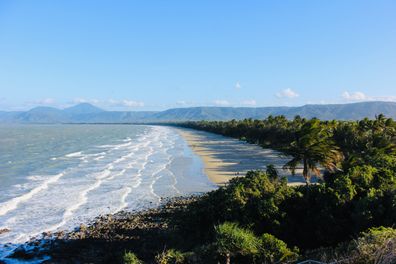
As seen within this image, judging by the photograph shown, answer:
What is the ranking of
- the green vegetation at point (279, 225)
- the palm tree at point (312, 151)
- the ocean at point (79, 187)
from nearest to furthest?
the green vegetation at point (279, 225)
the ocean at point (79, 187)
the palm tree at point (312, 151)

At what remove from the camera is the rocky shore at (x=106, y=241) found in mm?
17159

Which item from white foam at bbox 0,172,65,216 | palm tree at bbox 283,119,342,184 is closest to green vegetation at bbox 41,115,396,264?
palm tree at bbox 283,119,342,184

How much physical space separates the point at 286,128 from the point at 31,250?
161 ft

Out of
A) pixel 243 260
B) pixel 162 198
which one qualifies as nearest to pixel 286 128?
pixel 162 198

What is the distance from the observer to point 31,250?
18.2 metres

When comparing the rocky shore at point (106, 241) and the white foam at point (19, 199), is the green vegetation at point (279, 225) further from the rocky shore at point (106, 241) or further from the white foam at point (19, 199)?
the white foam at point (19, 199)

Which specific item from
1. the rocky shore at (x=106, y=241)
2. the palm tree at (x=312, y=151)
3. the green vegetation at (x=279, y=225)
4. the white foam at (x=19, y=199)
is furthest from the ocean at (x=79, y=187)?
the palm tree at (x=312, y=151)

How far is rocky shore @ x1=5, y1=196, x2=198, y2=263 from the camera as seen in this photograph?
17159mm

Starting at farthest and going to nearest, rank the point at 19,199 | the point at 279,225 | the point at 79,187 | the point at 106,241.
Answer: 1. the point at 79,187
2. the point at 19,199
3. the point at 106,241
4. the point at 279,225

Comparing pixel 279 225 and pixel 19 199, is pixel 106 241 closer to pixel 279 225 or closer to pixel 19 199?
pixel 279 225

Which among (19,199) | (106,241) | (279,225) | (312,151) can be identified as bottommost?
(19,199)

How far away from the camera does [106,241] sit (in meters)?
19.0

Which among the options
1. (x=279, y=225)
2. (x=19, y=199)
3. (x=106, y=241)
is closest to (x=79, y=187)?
(x=19, y=199)

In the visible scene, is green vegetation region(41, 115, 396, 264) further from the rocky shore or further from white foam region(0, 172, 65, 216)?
white foam region(0, 172, 65, 216)
